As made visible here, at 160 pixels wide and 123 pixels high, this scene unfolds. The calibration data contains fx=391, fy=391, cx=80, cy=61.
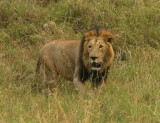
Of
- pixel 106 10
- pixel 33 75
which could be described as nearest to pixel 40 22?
pixel 106 10

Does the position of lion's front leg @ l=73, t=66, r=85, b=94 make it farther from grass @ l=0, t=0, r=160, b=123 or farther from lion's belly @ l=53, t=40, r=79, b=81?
lion's belly @ l=53, t=40, r=79, b=81

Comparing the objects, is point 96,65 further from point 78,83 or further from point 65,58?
point 65,58

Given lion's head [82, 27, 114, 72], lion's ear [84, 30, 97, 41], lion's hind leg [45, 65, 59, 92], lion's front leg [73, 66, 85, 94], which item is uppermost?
lion's ear [84, 30, 97, 41]

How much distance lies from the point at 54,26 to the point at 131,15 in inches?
61.1

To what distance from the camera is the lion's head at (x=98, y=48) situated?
5258mm

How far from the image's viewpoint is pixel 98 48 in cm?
527

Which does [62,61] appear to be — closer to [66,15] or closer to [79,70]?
[79,70]

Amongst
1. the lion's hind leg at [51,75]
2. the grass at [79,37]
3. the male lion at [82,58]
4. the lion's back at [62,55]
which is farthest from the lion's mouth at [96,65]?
the lion's hind leg at [51,75]

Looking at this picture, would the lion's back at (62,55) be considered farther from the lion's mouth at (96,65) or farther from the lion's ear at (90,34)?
the lion's mouth at (96,65)

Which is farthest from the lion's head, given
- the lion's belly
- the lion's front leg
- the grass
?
the lion's belly

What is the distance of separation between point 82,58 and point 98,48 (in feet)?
1.29

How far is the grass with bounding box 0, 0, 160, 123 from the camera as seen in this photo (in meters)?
5.01

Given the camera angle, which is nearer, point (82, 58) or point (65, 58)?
point (82, 58)

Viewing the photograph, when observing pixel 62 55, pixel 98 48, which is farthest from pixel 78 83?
pixel 62 55
